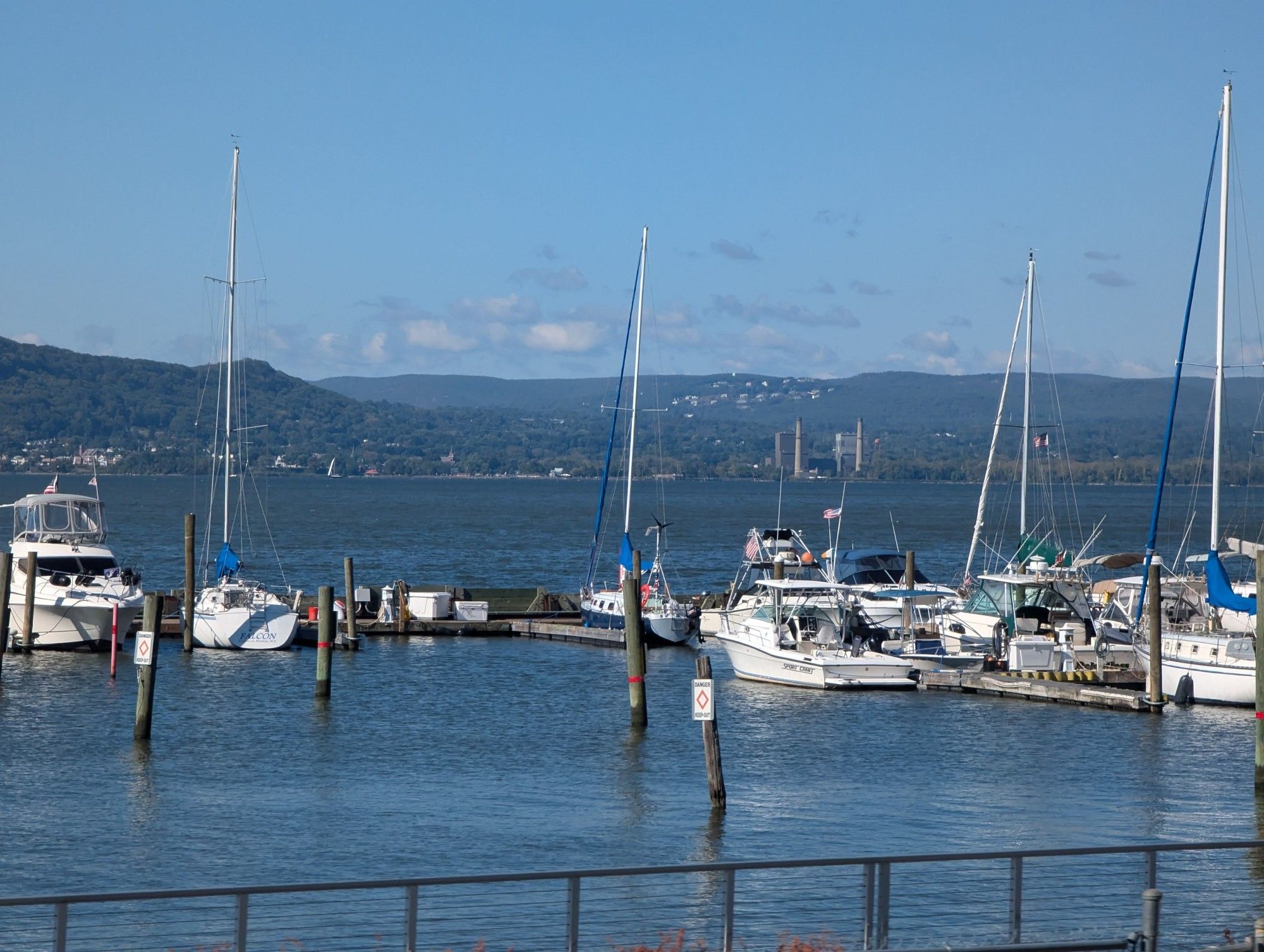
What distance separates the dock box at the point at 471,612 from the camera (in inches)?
2078

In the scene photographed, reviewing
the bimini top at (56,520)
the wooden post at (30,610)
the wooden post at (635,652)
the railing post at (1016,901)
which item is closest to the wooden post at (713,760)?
the wooden post at (635,652)

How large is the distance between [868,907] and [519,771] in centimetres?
1780

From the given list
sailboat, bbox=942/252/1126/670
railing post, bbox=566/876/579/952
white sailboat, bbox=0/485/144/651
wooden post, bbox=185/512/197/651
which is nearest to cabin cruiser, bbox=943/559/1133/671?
sailboat, bbox=942/252/1126/670

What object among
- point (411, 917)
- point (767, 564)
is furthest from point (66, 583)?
point (411, 917)

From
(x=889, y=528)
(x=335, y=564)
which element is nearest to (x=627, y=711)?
(x=335, y=564)

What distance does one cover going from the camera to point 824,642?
41.3m

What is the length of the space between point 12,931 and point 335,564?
73877mm

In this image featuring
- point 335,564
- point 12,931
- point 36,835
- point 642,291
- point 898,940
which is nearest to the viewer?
point 898,940

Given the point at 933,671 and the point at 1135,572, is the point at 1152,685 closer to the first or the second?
the point at 933,671

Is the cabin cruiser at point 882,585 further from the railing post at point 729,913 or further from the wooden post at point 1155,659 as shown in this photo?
the railing post at point 729,913

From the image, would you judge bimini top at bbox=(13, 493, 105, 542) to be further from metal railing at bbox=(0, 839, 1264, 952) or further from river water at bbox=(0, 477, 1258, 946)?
metal railing at bbox=(0, 839, 1264, 952)

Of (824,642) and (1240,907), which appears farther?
(824,642)

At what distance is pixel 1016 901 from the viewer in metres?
12.8

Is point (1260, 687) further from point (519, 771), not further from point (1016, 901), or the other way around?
point (1016, 901)
